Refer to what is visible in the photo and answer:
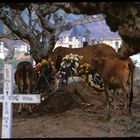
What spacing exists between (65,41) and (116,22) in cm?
1175

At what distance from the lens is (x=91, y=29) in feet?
51.9

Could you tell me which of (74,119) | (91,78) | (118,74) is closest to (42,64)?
(91,78)

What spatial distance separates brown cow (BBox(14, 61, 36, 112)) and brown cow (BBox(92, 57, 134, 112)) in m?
1.86

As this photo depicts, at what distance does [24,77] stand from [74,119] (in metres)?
2.00

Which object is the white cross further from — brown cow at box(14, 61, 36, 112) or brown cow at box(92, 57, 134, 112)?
brown cow at box(14, 61, 36, 112)

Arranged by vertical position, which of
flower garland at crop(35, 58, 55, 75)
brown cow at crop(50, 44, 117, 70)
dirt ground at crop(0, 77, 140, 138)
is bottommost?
dirt ground at crop(0, 77, 140, 138)

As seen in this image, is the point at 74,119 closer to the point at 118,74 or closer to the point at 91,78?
the point at 118,74

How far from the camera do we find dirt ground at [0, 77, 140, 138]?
8.84 meters

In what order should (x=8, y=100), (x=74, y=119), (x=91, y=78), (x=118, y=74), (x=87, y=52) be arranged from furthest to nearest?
(x=87, y=52) < (x=91, y=78) < (x=118, y=74) < (x=74, y=119) < (x=8, y=100)

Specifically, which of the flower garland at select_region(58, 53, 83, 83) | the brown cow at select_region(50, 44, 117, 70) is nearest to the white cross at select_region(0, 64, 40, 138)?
the flower garland at select_region(58, 53, 83, 83)

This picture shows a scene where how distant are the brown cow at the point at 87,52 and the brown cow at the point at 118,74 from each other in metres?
1.37

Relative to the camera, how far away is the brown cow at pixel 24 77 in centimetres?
1123

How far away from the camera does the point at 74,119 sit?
10.1 m

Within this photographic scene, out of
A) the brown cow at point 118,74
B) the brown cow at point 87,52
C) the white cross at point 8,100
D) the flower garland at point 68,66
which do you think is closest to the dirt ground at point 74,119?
the flower garland at point 68,66
